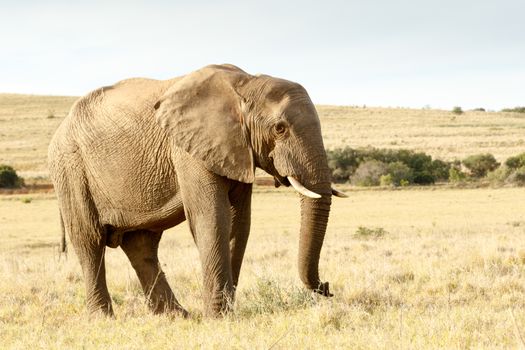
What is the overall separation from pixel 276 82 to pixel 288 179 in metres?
1.00

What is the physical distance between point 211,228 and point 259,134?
100 centimetres

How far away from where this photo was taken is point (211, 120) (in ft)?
26.2

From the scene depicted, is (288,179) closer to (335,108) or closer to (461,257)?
(461,257)

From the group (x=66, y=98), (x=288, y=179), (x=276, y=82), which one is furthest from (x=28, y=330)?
(x=66, y=98)

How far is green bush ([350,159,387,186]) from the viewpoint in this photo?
47156 millimetres

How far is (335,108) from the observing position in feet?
354

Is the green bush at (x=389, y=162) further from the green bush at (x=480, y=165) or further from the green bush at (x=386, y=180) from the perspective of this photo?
the green bush at (x=386, y=180)

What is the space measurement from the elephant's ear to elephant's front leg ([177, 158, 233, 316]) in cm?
18

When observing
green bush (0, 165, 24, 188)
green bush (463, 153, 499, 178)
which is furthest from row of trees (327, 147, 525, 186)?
green bush (0, 165, 24, 188)

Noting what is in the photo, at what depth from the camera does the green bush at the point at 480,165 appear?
52.8m

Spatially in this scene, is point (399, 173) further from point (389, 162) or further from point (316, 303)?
point (316, 303)

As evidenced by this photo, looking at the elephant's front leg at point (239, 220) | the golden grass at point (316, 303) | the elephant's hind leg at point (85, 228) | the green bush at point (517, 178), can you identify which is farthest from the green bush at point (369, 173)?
the elephant's front leg at point (239, 220)

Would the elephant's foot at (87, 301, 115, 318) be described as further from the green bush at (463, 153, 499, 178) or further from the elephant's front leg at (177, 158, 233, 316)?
the green bush at (463, 153, 499, 178)

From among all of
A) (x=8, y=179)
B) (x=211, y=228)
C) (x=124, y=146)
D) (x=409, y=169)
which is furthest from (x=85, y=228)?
(x=409, y=169)
